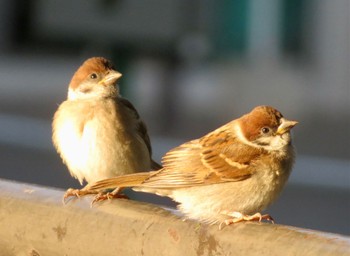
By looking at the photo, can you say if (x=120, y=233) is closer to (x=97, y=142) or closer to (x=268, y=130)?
(x=268, y=130)

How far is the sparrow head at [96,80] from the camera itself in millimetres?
5902

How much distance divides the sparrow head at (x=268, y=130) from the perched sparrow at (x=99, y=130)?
1.16 meters

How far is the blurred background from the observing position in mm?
17609

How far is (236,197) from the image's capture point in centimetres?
440

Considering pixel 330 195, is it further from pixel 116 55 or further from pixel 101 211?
pixel 101 211

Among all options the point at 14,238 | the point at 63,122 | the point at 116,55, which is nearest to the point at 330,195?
the point at 116,55

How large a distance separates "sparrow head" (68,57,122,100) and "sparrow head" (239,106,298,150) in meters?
1.34

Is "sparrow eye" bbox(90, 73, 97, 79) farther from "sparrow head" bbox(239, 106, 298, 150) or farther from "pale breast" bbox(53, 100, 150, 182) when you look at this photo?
"sparrow head" bbox(239, 106, 298, 150)

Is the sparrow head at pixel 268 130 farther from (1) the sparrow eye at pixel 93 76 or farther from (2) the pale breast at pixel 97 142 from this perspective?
(1) the sparrow eye at pixel 93 76

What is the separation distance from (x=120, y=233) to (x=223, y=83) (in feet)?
60.5

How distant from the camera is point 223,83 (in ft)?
71.0

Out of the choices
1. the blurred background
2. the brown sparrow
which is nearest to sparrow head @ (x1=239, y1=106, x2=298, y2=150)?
the brown sparrow

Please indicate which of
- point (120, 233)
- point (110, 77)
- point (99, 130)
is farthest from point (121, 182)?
point (110, 77)

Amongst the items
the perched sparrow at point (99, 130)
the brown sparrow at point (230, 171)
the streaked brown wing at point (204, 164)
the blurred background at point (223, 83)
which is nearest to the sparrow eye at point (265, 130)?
the brown sparrow at point (230, 171)
